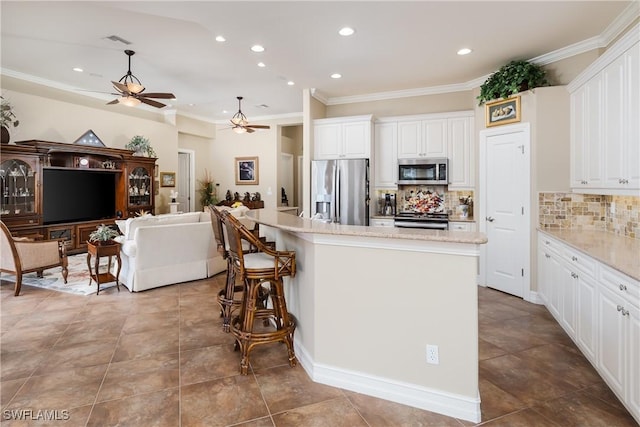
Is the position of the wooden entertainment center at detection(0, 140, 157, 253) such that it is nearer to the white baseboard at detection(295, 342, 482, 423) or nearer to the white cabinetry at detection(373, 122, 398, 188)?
the white cabinetry at detection(373, 122, 398, 188)

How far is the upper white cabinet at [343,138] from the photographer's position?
5223 millimetres

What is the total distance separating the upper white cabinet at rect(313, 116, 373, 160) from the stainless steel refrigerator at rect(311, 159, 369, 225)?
190 mm

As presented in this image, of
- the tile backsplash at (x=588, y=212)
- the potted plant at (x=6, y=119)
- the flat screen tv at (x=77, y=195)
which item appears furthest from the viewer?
the flat screen tv at (x=77, y=195)

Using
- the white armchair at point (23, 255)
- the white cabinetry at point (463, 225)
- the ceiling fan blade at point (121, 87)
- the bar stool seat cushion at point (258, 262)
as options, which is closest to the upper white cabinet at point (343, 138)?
the white cabinetry at point (463, 225)

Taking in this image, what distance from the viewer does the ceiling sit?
2959mm

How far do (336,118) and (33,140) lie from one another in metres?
5.03

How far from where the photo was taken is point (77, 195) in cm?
638

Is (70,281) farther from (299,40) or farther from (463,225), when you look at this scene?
(463,225)

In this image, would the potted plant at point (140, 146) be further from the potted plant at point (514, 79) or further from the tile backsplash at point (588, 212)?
the tile backsplash at point (588, 212)

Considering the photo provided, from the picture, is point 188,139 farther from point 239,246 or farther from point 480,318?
point 480,318

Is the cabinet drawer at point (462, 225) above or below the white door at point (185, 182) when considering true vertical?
below

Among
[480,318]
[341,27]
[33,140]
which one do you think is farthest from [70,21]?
[480,318]

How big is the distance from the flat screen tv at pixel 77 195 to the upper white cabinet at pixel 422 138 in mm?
5865

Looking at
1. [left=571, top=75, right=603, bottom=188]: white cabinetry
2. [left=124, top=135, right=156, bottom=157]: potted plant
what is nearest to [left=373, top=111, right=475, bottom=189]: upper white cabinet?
[left=571, top=75, right=603, bottom=188]: white cabinetry
